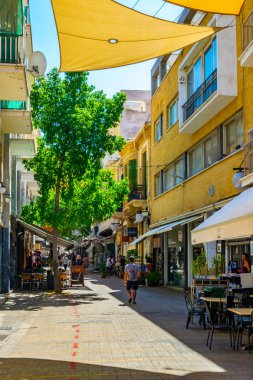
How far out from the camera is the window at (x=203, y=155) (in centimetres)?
2158

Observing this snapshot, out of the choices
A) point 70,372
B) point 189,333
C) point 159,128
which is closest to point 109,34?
point 70,372

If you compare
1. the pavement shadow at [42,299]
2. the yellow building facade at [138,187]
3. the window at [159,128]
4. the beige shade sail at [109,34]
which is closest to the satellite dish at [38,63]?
the beige shade sail at [109,34]

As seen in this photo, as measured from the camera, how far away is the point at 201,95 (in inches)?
878

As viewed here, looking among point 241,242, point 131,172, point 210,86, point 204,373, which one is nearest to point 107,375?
point 204,373

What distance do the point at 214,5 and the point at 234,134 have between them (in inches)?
414

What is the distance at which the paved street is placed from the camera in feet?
27.8

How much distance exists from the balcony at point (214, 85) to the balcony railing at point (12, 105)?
20.9ft

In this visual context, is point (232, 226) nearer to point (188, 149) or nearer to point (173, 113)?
point (188, 149)

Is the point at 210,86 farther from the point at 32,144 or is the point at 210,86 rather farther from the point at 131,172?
the point at 131,172

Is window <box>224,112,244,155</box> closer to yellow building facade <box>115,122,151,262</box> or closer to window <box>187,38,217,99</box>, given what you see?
window <box>187,38,217,99</box>

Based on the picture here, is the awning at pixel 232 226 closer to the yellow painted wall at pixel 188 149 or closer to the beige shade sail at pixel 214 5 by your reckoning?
the beige shade sail at pixel 214 5

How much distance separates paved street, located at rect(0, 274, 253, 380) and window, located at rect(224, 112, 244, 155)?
5592mm

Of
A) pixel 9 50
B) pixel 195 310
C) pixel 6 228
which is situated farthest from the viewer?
pixel 6 228

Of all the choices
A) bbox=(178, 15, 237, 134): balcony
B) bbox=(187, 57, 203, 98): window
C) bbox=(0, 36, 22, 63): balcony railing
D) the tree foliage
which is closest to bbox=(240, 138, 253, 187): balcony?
bbox=(178, 15, 237, 134): balcony
